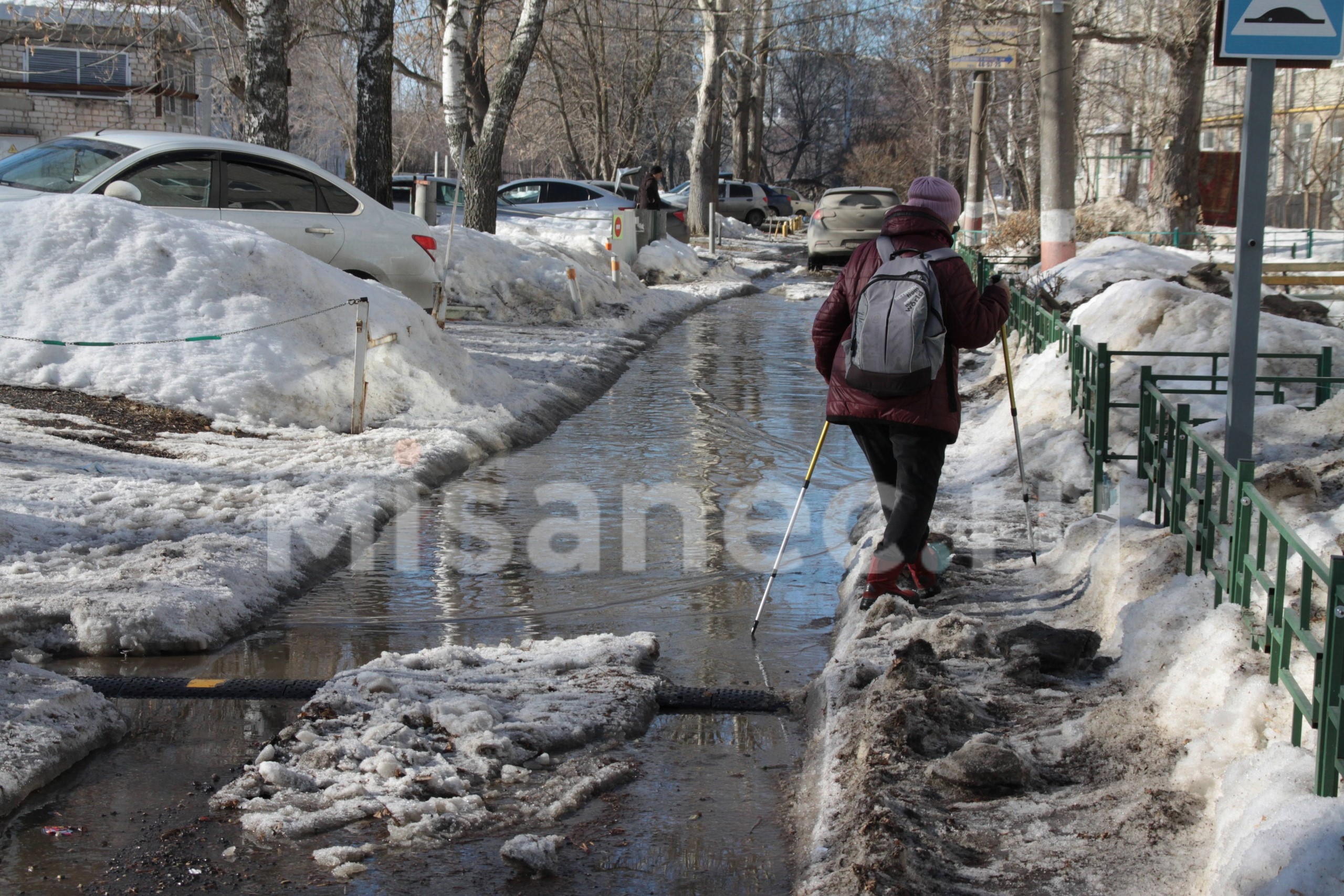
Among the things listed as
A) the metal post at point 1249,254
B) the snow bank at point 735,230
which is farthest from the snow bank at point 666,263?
the metal post at point 1249,254

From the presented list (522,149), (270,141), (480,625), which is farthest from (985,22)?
(522,149)

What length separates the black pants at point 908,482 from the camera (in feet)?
A: 16.8

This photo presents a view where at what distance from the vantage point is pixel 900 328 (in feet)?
15.9

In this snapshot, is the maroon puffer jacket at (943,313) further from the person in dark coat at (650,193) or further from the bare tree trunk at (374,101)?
the person in dark coat at (650,193)

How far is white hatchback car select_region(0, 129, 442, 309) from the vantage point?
405 inches

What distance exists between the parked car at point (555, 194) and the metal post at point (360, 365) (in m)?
17.3

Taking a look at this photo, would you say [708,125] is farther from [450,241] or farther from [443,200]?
[450,241]

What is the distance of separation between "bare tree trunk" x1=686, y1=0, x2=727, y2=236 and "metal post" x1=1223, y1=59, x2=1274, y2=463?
23.8 metres

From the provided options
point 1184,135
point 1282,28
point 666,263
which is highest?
point 1184,135

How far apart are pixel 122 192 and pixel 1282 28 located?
7.71 meters

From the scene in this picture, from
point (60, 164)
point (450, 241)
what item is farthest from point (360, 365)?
point (450, 241)

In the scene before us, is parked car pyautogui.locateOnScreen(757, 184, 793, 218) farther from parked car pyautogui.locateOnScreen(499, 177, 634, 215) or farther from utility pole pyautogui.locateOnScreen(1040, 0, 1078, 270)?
utility pole pyautogui.locateOnScreen(1040, 0, 1078, 270)

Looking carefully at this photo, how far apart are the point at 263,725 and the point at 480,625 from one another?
4.14ft

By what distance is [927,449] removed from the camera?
5.12 metres
